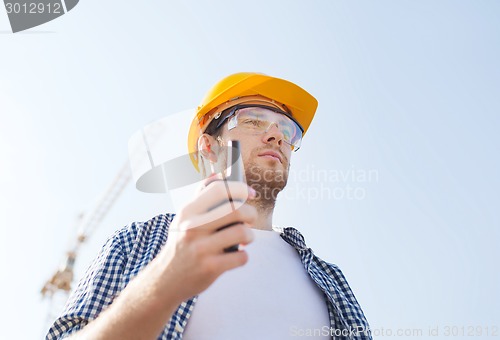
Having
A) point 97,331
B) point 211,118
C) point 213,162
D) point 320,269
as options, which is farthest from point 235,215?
point 211,118

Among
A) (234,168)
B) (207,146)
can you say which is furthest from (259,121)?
(234,168)

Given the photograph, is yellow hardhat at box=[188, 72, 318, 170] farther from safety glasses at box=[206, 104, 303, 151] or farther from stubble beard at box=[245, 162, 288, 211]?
stubble beard at box=[245, 162, 288, 211]

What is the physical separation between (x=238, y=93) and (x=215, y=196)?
334 centimetres

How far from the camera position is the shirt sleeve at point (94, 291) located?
2635 mm

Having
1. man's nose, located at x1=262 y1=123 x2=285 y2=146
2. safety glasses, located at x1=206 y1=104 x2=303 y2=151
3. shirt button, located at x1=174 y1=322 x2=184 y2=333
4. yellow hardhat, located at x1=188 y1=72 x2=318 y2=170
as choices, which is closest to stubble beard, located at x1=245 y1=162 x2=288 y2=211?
man's nose, located at x1=262 y1=123 x2=285 y2=146

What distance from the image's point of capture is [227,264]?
1.56 meters

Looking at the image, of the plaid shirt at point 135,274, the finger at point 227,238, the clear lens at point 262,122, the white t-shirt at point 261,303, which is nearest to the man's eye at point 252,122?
the clear lens at point 262,122

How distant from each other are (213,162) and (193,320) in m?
1.78

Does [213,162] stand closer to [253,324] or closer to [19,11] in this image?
[253,324]

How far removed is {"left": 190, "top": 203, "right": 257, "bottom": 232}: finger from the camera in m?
1.57

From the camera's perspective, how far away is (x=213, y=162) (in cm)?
433

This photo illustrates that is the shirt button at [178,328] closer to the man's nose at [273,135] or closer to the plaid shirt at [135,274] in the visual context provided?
the plaid shirt at [135,274]

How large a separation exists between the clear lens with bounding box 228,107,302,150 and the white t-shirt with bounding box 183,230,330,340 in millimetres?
1278

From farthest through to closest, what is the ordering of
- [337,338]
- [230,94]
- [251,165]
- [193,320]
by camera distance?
[230,94]
[251,165]
[337,338]
[193,320]
